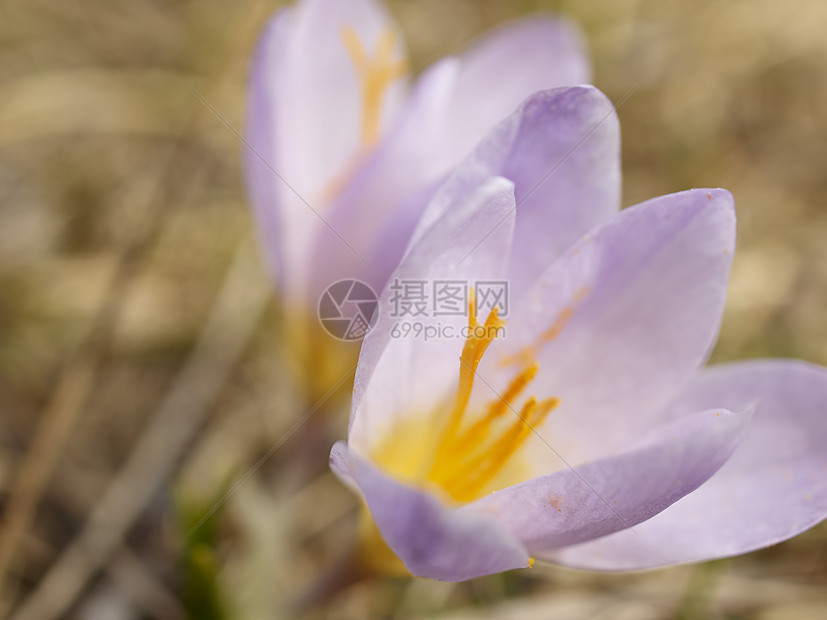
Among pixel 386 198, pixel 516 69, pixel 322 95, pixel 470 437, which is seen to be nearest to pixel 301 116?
pixel 322 95

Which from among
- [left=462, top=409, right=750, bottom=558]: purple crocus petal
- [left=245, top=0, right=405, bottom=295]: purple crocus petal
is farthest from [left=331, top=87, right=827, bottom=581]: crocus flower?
[left=245, top=0, right=405, bottom=295]: purple crocus petal

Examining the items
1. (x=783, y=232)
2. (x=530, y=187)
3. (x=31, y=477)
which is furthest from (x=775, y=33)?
(x=31, y=477)

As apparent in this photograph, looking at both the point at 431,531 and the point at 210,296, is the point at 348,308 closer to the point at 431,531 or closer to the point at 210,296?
the point at 431,531

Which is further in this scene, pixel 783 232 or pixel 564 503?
pixel 783 232

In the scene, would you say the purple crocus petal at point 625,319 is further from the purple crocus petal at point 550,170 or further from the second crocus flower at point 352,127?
the second crocus flower at point 352,127

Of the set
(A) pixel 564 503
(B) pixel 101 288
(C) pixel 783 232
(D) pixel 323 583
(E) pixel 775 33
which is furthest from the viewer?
(E) pixel 775 33

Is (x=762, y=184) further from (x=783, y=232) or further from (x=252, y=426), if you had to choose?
(x=252, y=426)
